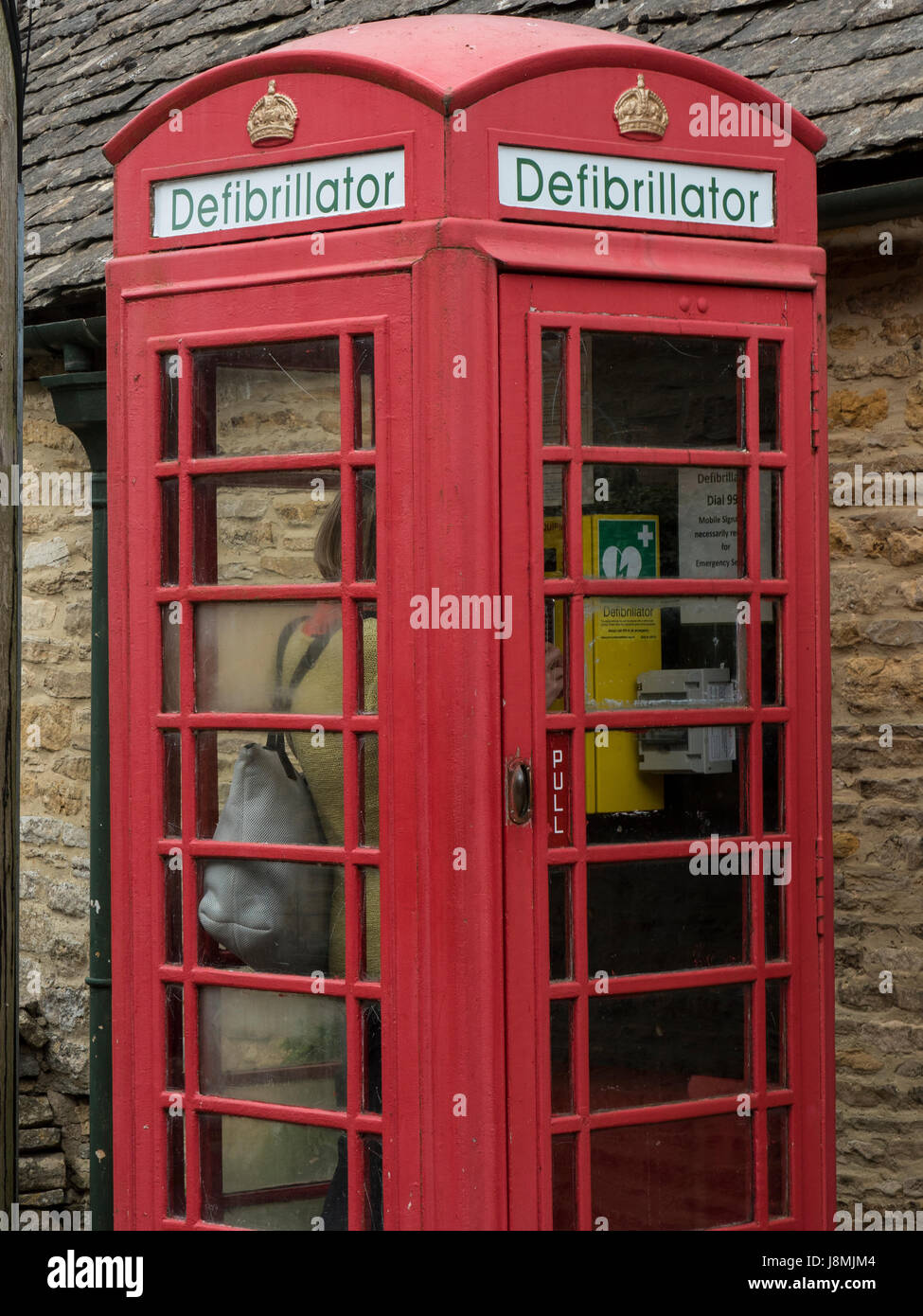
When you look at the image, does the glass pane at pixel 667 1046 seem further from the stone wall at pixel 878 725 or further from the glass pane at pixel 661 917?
the stone wall at pixel 878 725

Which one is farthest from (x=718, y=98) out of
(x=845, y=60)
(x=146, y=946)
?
(x=146, y=946)

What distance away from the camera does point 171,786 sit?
3.36 metres

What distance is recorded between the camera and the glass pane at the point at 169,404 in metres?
3.29

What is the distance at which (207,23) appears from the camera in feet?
21.0

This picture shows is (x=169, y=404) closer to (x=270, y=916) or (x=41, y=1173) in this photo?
(x=270, y=916)

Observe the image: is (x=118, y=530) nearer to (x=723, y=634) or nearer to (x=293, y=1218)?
(x=723, y=634)

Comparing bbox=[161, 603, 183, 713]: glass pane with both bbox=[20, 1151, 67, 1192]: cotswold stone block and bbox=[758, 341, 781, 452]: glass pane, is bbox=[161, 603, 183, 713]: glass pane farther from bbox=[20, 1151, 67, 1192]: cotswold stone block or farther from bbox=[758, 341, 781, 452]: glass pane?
bbox=[20, 1151, 67, 1192]: cotswold stone block

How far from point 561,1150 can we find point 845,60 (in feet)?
11.1

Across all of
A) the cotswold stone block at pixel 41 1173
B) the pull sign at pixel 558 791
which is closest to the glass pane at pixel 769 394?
the pull sign at pixel 558 791

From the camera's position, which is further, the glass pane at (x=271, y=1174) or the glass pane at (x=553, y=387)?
the glass pane at (x=271, y=1174)

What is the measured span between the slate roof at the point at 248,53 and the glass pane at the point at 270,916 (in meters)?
2.62

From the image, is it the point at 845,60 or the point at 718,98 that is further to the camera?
the point at 845,60

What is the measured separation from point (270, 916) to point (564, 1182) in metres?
0.86

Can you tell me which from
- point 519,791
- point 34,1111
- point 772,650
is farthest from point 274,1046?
point 34,1111
